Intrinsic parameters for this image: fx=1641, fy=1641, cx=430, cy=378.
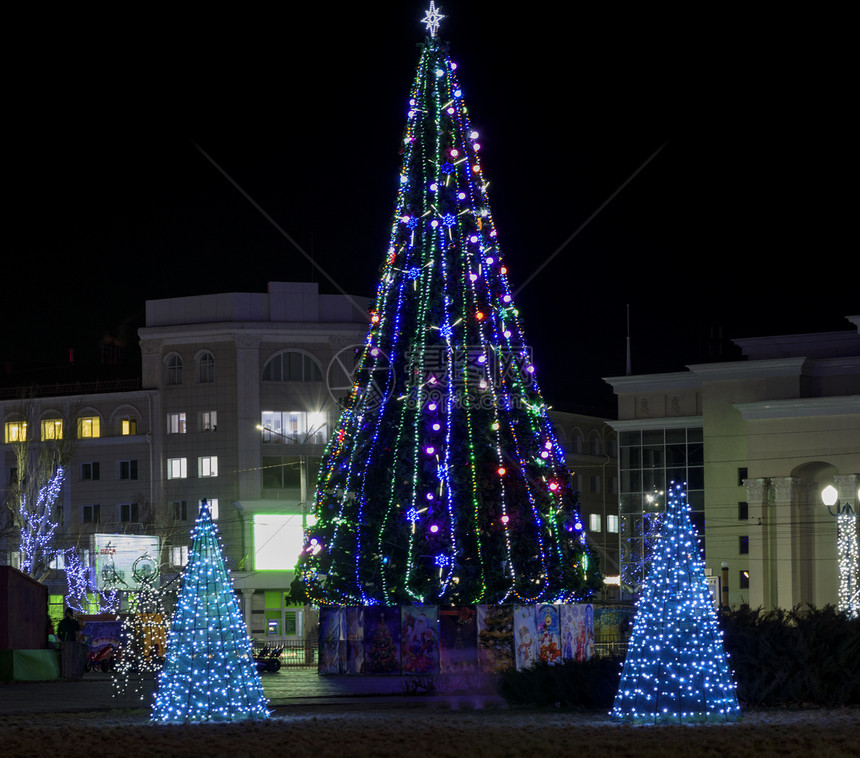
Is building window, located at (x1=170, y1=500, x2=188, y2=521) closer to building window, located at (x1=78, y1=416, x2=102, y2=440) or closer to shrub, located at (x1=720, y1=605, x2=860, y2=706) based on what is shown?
building window, located at (x1=78, y1=416, x2=102, y2=440)

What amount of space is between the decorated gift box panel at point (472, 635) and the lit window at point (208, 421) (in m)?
46.0

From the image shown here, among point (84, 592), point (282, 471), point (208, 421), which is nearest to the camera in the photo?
point (84, 592)

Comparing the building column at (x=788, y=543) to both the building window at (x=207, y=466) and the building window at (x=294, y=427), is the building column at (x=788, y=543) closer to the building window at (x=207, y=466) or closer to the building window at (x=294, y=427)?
the building window at (x=294, y=427)

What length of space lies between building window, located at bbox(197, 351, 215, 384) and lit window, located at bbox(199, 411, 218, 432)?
1.49 meters

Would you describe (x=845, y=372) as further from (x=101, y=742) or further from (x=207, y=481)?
(x=101, y=742)

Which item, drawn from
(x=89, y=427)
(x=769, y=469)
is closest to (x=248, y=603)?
(x=89, y=427)

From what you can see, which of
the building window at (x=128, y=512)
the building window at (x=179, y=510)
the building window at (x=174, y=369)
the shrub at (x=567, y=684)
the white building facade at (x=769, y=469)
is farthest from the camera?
the building window at (x=128, y=512)

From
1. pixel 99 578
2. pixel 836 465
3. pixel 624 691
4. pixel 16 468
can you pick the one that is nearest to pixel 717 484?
pixel 836 465

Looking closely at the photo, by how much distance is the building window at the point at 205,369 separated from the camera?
7631 cm

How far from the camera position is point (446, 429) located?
1182 inches

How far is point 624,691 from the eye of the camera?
20.5 m

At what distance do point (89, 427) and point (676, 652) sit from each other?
63.6 metres

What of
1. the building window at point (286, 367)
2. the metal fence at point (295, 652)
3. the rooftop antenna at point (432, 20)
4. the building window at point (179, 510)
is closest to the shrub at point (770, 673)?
the rooftop antenna at point (432, 20)

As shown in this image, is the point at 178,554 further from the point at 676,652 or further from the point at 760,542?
the point at 676,652
